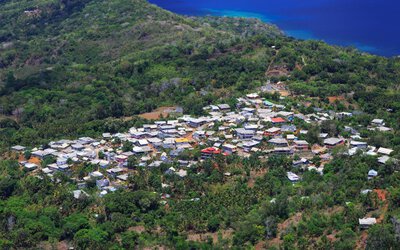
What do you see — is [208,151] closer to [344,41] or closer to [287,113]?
[287,113]

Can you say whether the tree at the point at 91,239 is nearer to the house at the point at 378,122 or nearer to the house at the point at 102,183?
the house at the point at 102,183

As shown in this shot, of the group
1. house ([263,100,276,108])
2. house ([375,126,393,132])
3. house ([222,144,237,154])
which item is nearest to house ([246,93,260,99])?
house ([263,100,276,108])

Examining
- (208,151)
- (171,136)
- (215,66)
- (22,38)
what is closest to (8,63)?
(22,38)

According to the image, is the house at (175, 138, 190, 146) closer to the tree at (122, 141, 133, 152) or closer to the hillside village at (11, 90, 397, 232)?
the hillside village at (11, 90, 397, 232)

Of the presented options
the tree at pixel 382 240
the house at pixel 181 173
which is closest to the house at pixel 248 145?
the house at pixel 181 173

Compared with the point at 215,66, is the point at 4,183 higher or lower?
lower

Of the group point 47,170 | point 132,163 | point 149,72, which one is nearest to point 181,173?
point 132,163
